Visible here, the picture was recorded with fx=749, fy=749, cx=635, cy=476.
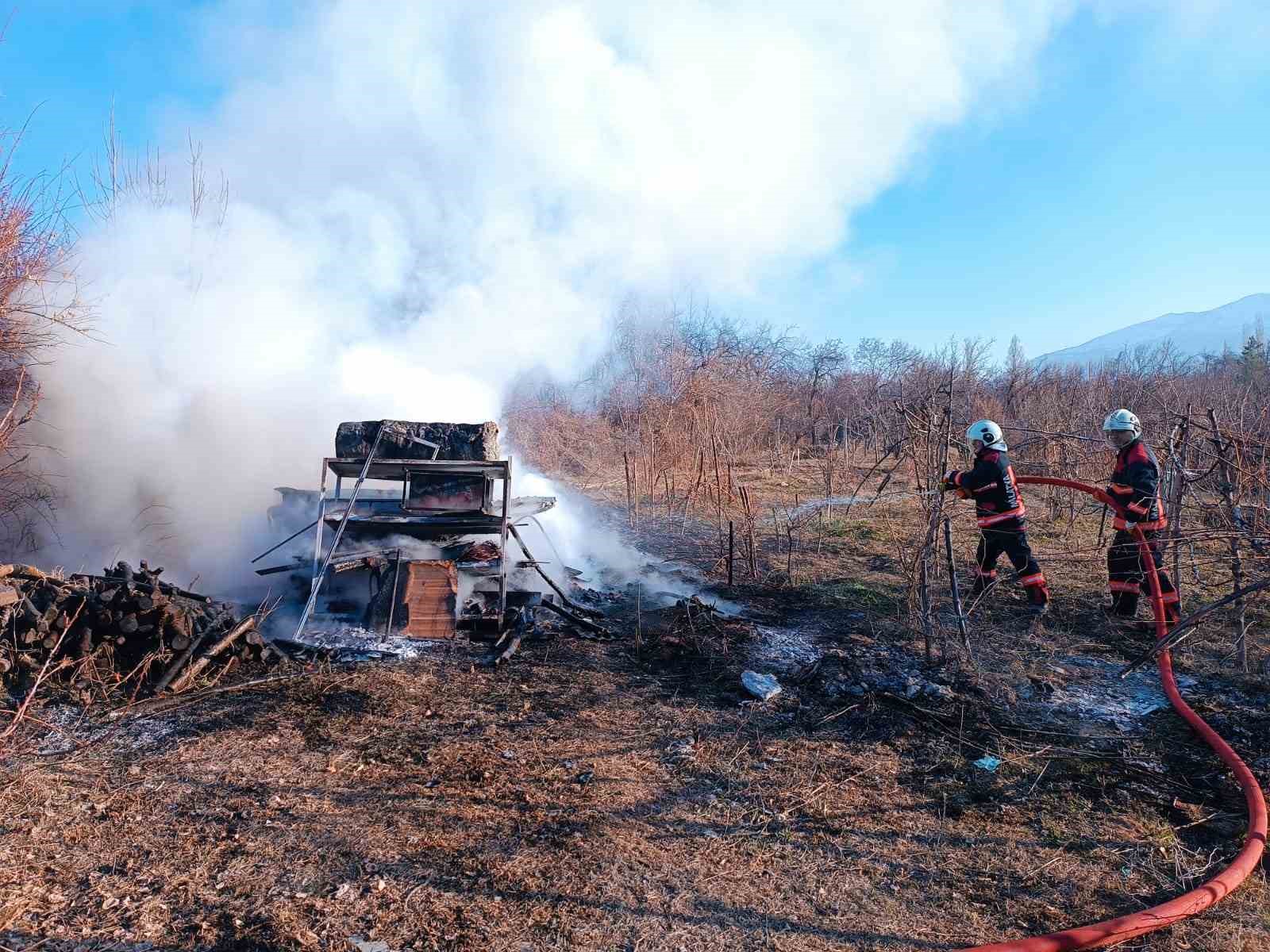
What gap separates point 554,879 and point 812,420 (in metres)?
19.6

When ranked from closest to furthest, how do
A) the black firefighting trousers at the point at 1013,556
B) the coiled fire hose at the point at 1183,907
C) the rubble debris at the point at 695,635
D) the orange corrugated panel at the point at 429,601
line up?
the coiled fire hose at the point at 1183,907 < the rubble debris at the point at 695,635 < the orange corrugated panel at the point at 429,601 < the black firefighting trousers at the point at 1013,556

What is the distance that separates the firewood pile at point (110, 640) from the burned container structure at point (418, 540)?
0.79 metres

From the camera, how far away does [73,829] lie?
3.44 metres

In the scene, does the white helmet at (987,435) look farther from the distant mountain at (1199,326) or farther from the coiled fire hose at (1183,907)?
the distant mountain at (1199,326)

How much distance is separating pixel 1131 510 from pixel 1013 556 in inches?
40.3

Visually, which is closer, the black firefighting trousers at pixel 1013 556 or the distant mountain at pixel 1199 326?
the black firefighting trousers at pixel 1013 556

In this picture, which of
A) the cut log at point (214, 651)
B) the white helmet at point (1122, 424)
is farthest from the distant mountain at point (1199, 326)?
the cut log at point (214, 651)

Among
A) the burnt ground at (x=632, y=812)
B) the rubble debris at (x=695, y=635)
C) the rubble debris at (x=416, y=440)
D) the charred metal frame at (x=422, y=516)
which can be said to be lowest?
the burnt ground at (x=632, y=812)

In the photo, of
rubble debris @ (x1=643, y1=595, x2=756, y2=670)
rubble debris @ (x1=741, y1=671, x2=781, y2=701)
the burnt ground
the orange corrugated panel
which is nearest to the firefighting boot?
the burnt ground

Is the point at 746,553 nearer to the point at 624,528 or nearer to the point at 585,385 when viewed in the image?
the point at 624,528

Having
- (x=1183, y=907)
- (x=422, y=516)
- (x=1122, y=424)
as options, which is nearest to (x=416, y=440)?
(x=422, y=516)

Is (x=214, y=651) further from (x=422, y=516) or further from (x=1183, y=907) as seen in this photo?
(x=1183, y=907)

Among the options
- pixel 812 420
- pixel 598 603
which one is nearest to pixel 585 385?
pixel 812 420

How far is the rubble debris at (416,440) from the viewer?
704 cm
